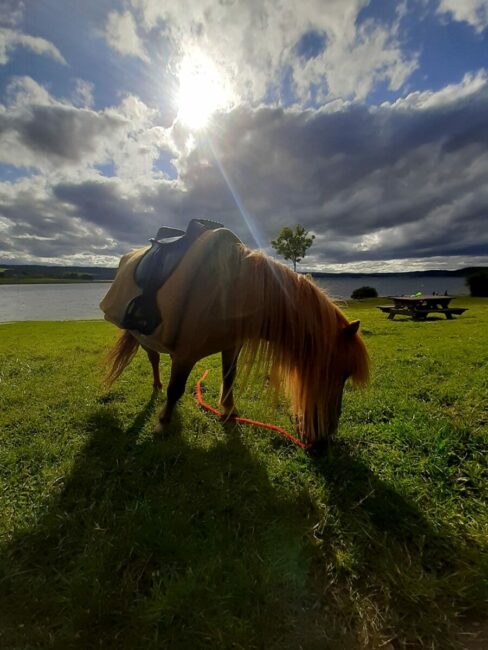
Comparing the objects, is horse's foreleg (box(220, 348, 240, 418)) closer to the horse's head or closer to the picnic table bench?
the horse's head

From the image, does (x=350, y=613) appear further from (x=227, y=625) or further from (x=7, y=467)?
(x=7, y=467)

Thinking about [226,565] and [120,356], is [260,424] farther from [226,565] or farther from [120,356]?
[120,356]

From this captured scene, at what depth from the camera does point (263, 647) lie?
1.34 metres

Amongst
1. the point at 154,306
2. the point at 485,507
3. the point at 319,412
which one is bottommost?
the point at 485,507

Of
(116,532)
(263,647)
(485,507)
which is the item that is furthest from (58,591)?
(485,507)

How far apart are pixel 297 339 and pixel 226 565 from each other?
5.47ft

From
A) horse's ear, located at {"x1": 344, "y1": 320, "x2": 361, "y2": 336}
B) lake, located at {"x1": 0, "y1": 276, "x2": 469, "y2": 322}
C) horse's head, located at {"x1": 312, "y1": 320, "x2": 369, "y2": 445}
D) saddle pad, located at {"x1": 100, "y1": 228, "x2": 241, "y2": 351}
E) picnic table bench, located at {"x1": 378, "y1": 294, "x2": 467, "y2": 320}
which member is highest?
saddle pad, located at {"x1": 100, "y1": 228, "x2": 241, "y2": 351}

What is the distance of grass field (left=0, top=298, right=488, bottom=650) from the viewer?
1.41m

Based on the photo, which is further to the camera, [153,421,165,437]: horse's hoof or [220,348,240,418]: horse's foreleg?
[220,348,240,418]: horse's foreleg

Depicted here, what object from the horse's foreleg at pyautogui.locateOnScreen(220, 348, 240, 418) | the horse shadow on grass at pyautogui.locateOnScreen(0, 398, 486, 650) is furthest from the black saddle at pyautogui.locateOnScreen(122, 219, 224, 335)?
the horse shadow on grass at pyautogui.locateOnScreen(0, 398, 486, 650)

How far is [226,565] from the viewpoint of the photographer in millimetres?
1691

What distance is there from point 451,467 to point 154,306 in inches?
119

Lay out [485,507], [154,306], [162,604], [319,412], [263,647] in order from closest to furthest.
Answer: [263,647] → [162,604] → [485,507] → [319,412] → [154,306]

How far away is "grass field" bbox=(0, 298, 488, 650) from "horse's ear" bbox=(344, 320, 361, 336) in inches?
45.3
